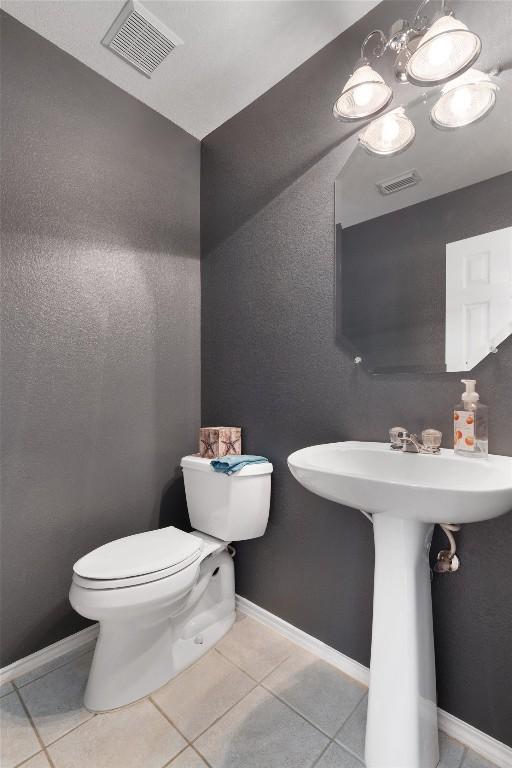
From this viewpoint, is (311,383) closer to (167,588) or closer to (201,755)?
(167,588)

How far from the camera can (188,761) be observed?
106 centimetres

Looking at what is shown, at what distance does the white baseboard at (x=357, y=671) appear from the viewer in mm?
1059

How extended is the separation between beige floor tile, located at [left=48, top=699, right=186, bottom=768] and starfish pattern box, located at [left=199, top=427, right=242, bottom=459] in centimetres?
93

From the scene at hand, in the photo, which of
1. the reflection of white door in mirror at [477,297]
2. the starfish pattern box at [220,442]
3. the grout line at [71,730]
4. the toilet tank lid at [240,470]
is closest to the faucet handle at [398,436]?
the reflection of white door in mirror at [477,297]

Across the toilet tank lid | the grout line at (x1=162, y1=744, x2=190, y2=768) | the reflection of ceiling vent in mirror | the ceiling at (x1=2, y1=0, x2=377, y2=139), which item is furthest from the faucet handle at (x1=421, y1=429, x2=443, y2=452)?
the ceiling at (x1=2, y1=0, x2=377, y2=139)

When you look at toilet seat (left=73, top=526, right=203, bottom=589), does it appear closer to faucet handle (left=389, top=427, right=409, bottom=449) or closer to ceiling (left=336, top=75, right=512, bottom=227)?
faucet handle (left=389, top=427, right=409, bottom=449)

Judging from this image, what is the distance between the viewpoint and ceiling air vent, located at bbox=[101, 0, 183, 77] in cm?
135

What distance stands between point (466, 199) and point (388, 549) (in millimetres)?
1077

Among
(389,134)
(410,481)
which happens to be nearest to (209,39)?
(389,134)

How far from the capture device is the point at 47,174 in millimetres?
1471

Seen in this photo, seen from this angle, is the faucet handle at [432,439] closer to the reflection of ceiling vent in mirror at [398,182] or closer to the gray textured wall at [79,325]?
the reflection of ceiling vent in mirror at [398,182]

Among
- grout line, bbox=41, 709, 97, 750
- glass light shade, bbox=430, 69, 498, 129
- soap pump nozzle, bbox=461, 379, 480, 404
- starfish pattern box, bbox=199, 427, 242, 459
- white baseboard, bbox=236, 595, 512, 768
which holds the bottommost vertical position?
grout line, bbox=41, 709, 97, 750

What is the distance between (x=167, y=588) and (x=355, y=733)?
0.74 meters

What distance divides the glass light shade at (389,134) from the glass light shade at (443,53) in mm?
122
